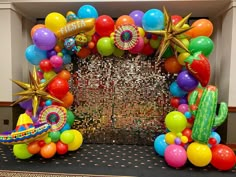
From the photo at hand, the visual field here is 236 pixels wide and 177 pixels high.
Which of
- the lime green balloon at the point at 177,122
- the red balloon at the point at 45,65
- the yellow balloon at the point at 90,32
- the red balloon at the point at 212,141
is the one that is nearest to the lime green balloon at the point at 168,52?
the lime green balloon at the point at 177,122

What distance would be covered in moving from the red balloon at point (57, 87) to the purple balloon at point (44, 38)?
382mm

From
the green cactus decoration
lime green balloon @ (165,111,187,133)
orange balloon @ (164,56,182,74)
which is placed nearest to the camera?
the green cactus decoration

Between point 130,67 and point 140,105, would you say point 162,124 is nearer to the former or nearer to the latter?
point 140,105

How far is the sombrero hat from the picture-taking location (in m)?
2.10

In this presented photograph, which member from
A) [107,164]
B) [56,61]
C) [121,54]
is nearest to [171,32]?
[121,54]

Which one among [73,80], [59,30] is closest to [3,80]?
[73,80]

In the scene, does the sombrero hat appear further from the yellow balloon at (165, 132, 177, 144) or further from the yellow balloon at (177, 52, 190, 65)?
the yellow balloon at (177, 52, 190, 65)

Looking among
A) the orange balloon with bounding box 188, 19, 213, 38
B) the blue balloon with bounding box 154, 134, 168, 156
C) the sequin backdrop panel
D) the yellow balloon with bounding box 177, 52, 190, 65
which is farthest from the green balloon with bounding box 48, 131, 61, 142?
the orange balloon with bounding box 188, 19, 213, 38

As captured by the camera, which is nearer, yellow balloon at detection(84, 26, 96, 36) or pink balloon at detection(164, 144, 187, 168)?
pink balloon at detection(164, 144, 187, 168)

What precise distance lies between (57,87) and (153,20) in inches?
50.3

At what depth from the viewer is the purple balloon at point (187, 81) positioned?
2273 millimetres

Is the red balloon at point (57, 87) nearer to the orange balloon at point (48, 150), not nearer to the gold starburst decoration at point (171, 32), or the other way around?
the orange balloon at point (48, 150)

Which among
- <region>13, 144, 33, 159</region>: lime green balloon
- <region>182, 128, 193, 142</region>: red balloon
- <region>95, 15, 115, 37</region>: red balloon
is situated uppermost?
<region>95, 15, 115, 37</region>: red balloon

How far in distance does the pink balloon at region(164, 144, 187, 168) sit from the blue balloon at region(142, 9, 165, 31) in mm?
1285
